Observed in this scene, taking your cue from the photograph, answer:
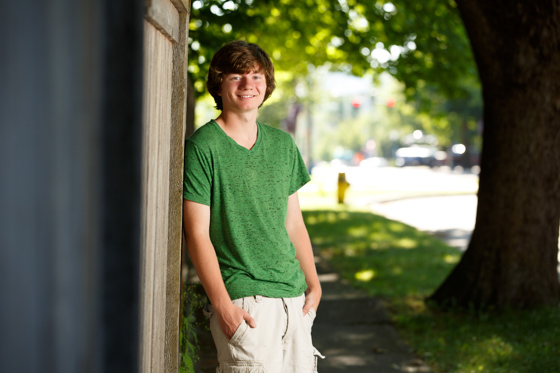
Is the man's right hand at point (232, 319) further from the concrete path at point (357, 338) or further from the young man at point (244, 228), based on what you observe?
the concrete path at point (357, 338)

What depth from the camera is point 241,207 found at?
2.33 metres

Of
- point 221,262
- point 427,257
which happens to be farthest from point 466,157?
point 221,262

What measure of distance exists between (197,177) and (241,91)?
0.37 m

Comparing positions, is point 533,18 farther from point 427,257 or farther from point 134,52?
point 134,52

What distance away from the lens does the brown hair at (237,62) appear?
2402 mm

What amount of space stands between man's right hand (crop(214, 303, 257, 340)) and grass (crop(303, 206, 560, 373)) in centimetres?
301

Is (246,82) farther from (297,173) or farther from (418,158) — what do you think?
(418,158)

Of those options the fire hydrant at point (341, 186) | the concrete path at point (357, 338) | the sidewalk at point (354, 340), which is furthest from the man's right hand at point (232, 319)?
the fire hydrant at point (341, 186)

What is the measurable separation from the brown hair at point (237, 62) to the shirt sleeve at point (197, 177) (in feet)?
1.02

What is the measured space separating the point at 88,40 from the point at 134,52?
61 mm

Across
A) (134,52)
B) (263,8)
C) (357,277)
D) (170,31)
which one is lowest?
(357,277)

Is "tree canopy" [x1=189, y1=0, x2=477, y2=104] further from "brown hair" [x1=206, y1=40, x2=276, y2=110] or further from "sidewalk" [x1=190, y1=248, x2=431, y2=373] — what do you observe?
"brown hair" [x1=206, y1=40, x2=276, y2=110]

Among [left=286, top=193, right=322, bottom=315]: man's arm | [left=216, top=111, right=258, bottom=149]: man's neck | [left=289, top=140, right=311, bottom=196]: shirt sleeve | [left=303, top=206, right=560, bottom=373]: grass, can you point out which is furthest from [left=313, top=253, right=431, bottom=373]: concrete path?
[left=216, top=111, right=258, bottom=149]: man's neck

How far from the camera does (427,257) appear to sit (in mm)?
10039
